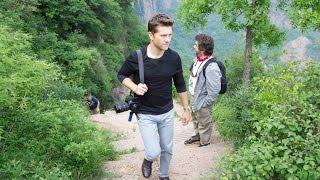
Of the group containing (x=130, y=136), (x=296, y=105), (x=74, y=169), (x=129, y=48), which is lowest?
(x=129, y=48)

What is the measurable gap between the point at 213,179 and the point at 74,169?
1767 mm

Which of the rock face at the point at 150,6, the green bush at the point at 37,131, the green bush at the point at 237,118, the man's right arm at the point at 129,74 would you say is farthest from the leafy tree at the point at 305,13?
the rock face at the point at 150,6

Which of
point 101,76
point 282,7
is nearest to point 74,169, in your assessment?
point 282,7

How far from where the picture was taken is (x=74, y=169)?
5754 mm

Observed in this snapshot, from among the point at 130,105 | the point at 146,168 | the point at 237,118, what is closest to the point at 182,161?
the point at 146,168

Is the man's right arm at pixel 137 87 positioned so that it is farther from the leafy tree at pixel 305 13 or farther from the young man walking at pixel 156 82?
→ the leafy tree at pixel 305 13

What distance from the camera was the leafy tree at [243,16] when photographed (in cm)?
1441

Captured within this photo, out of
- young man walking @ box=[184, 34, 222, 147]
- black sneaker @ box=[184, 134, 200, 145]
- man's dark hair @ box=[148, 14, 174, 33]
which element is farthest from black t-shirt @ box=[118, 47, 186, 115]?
black sneaker @ box=[184, 134, 200, 145]

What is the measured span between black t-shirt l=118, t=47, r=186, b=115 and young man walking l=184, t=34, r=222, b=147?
1.70 meters

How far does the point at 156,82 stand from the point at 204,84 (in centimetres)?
213

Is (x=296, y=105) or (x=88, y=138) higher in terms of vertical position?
(x=296, y=105)

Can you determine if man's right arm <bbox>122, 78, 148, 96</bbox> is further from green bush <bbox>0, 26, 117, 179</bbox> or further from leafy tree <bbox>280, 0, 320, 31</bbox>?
leafy tree <bbox>280, 0, 320, 31</bbox>

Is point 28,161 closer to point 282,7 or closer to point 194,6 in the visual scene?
point 194,6

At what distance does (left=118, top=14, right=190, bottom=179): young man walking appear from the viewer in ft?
15.6
